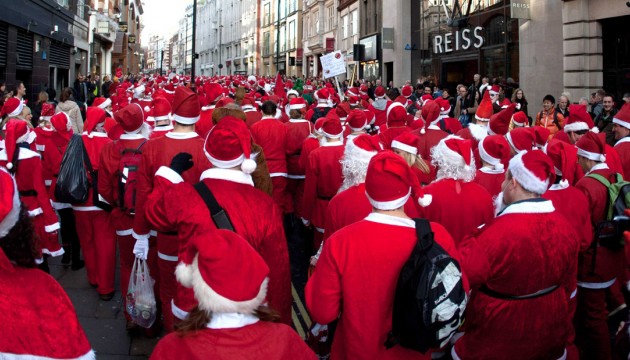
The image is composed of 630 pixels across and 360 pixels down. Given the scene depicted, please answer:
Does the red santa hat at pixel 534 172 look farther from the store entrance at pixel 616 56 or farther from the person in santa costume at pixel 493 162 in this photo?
the store entrance at pixel 616 56

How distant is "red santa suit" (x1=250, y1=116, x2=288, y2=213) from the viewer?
7.70m

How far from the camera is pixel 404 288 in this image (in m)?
2.65

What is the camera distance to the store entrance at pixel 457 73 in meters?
24.5

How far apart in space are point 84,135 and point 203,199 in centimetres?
344

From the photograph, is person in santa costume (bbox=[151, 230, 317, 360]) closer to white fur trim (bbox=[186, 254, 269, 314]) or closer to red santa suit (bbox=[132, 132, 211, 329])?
white fur trim (bbox=[186, 254, 269, 314])

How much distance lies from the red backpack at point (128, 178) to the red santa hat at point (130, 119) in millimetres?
256

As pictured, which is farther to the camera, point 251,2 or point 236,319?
point 251,2

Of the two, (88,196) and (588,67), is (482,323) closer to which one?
(88,196)

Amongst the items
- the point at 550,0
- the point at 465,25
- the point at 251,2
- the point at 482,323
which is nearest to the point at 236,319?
the point at 482,323

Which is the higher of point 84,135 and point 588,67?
point 588,67

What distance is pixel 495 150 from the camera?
15.3ft

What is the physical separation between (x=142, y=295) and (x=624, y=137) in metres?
5.18

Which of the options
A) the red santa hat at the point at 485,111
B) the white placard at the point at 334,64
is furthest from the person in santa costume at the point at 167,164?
the white placard at the point at 334,64

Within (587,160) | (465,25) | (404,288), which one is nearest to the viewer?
(404,288)
